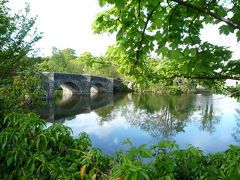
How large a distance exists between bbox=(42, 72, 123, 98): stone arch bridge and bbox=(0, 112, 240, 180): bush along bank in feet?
47.5

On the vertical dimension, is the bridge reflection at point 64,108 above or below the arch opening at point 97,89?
below

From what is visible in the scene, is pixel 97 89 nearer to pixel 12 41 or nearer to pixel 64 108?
pixel 64 108

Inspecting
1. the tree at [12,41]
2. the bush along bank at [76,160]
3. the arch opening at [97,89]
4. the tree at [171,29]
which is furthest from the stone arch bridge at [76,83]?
the tree at [171,29]

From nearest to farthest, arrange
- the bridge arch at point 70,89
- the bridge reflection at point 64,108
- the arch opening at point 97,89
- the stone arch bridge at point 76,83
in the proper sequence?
the bridge reflection at point 64,108, the stone arch bridge at point 76,83, the bridge arch at point 70,89, the arch opening at point 97,89

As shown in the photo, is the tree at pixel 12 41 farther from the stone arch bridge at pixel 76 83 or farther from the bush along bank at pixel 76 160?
the stone arch bridge at pixel 76 83

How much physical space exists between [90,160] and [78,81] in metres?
27.2

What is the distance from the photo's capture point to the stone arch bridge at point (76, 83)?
861 inches

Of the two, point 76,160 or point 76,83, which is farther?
point 76,83

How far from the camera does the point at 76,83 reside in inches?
1089

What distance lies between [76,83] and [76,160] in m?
26.9

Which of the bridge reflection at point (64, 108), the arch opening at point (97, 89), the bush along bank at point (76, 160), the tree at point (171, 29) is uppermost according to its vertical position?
the tree at point (171, 29)

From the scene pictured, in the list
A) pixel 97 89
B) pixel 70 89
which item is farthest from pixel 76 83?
pixel 97 89

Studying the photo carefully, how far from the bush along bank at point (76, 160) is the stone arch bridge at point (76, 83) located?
14.5 metres

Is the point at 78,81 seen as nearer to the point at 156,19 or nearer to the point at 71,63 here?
the point at 71,63
